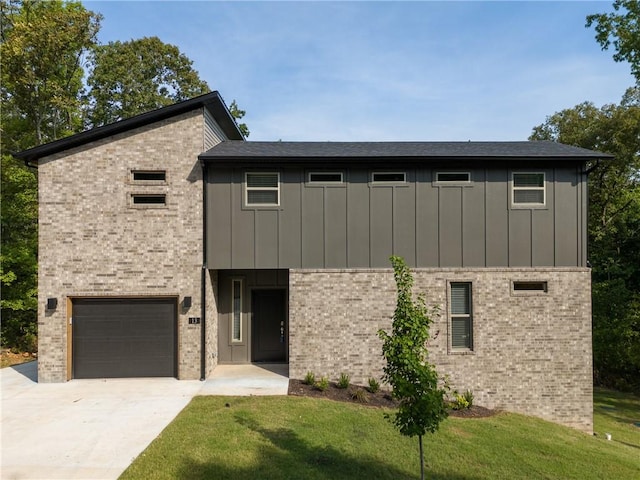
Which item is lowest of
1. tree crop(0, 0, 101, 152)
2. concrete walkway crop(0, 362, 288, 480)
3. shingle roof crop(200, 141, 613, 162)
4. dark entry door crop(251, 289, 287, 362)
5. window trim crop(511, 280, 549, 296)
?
concrete walkway crop(0, 362, 288, 480)

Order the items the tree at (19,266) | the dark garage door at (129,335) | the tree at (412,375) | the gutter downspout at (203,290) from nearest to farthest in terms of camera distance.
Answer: the tree at (412,375)
the gutter downspout at (203,290)
the dark garage door at (129,335)
the tree at (19,266)

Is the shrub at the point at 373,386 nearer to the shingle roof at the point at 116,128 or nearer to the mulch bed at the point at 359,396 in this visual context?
the mulch bed at the point at 359,396

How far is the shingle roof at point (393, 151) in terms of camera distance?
32.2 ft

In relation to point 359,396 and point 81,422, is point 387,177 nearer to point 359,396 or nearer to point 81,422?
point 359,396

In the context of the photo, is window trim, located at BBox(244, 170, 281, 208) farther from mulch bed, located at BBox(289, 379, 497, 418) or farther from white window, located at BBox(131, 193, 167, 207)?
mulch bed, located at BBox(289, 379, 497, 418)

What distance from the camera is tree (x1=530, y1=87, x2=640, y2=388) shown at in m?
15.9

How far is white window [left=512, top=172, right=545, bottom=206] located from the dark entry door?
24.1 feet

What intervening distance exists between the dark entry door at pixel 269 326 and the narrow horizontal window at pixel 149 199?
3.86 meters

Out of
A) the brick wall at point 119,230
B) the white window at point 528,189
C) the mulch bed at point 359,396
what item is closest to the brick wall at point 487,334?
the mulch bed at point 359,396

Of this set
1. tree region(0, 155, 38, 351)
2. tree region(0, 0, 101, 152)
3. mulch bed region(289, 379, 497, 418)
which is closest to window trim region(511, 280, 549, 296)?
mulch bed region(289, 379, 497, 418)

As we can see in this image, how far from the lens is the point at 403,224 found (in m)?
10.1

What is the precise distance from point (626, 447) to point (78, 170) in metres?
15.5

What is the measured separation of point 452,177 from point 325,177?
348 centimetres

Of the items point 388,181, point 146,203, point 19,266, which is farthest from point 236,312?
point 19,266
